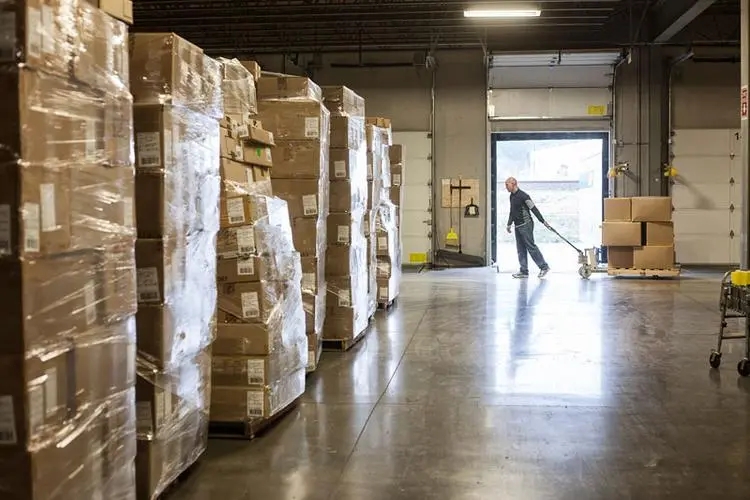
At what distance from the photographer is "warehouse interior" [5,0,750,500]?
221 cm

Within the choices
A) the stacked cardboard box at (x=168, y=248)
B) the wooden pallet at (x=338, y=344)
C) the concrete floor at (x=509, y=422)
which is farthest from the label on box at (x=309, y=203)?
the stacked cardboard box at (x=168, y=248)

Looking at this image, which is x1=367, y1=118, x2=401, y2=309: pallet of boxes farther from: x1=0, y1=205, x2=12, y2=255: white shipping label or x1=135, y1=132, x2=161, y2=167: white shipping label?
x1=0, y1=205, x2=12, y2=255: white shipping label

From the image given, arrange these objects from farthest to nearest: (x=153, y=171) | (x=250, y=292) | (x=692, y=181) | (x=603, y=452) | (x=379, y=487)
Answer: (x=692, y=181), (x=250, y=292), (x=603, y=452), (x=379, y=487), (x=153, y=171)

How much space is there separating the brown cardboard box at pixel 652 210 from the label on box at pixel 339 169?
723 centimetres

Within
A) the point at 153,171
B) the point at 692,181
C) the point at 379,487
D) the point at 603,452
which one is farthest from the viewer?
the point at 692,181

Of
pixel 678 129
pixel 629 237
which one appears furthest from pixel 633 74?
pixel 629 237

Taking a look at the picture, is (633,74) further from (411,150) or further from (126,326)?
(126,326)

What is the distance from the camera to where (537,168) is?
15.6m

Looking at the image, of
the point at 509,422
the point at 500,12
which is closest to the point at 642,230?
the point at 500,12

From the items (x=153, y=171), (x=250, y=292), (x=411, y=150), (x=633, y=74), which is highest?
(x=633, y=74)

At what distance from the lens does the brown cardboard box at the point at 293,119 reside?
5.35 metres

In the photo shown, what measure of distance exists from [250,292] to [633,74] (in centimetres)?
1255

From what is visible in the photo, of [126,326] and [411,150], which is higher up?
[411,150]

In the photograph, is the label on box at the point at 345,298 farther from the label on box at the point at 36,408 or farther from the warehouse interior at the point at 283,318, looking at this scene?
the label on box at the point at 36,408
